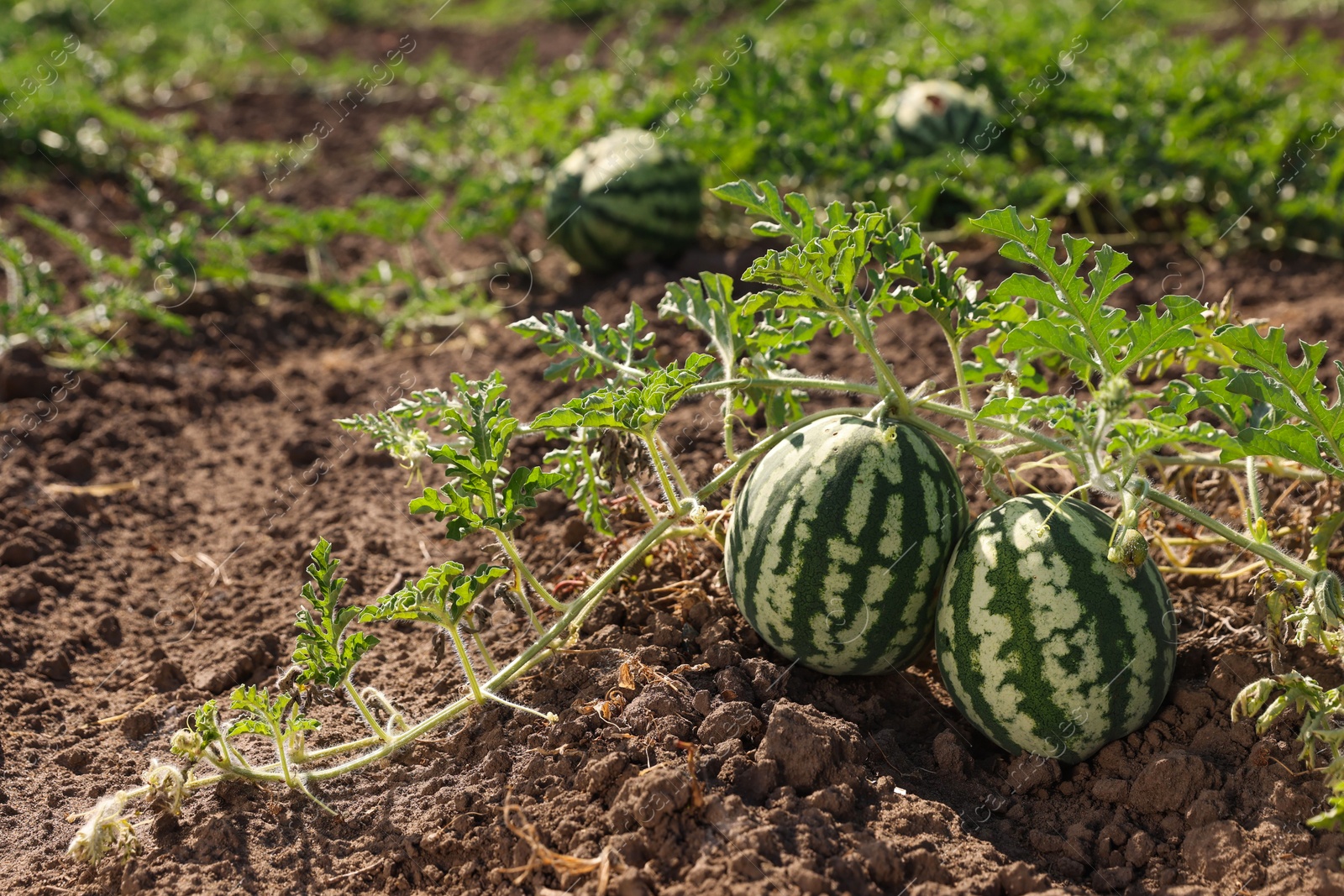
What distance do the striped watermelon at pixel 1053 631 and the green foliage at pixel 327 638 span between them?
1.34 metres

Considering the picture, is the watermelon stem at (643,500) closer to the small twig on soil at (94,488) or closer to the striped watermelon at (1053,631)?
the striped watermelon at (1053,631)

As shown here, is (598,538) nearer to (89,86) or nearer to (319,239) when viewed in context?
(319,239)

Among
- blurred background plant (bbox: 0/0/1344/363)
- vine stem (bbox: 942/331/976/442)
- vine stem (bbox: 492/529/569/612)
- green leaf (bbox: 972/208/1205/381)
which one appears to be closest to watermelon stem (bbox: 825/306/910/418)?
vine stem (bbox: 942/331/976/442)

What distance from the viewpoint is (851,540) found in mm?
2672

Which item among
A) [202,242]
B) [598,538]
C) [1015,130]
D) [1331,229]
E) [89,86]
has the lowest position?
[1331,229]

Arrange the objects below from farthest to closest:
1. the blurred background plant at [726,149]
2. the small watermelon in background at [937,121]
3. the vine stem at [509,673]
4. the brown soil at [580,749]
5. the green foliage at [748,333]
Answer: the small watermelon in background at [937,121]
the blurred background plant at [726,149]
the green foliage at [748,333]
the vine stem at [509,673]
the brown soil at [580,749]

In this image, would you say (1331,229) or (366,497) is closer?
(366,497)

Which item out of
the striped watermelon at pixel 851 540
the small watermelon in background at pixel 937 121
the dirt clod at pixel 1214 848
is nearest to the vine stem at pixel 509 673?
the striped watermelon at pixel 851 540

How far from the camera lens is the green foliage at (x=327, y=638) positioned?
261 cm

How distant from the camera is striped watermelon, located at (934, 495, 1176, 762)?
8.27ft

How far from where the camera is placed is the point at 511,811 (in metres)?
2.57

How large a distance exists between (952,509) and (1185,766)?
2.44 ft

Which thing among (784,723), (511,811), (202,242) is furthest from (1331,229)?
(202,242)

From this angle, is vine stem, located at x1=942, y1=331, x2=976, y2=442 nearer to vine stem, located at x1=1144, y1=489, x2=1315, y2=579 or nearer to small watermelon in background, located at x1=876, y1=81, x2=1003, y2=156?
vine stem, located at x1=1144, y1=489, x2=1315, y2=579
